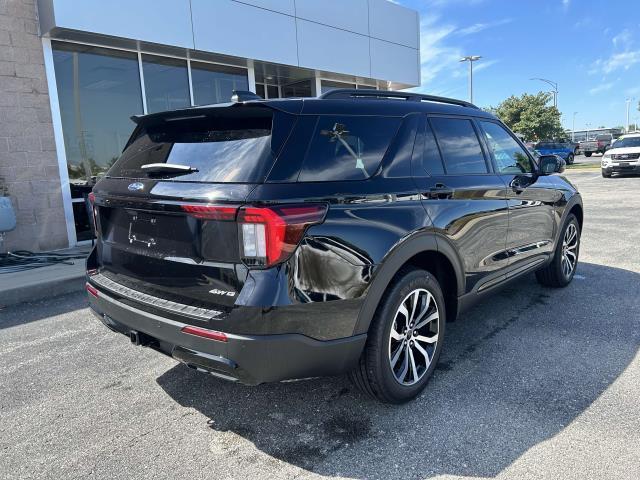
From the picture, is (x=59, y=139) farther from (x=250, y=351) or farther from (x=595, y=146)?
(x=595, y=146)

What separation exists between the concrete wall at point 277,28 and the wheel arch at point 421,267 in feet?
22.7

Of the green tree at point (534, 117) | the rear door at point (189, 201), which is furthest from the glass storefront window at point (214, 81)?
the green tree at point (534, 117)

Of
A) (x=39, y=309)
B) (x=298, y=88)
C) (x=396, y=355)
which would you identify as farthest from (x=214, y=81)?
(x=396, y=355)

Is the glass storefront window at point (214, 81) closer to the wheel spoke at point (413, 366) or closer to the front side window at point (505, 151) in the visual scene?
the front side window at point (505, 151)

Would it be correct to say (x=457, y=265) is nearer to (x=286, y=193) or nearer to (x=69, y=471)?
(x=286, y=193)

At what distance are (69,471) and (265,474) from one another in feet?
3.28

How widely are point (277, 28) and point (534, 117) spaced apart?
37348mm

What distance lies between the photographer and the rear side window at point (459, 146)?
338 cm

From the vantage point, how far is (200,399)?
3.07 m

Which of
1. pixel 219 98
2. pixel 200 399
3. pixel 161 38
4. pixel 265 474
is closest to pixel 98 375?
pixel 200 399

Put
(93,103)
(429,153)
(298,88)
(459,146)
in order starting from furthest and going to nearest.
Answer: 1. (298,88)
2. (93,103)
3. (459,146)
4. (429,153)

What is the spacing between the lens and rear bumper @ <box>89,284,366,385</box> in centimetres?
223

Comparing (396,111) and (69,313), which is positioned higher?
(396,111)

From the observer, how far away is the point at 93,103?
8.39m
